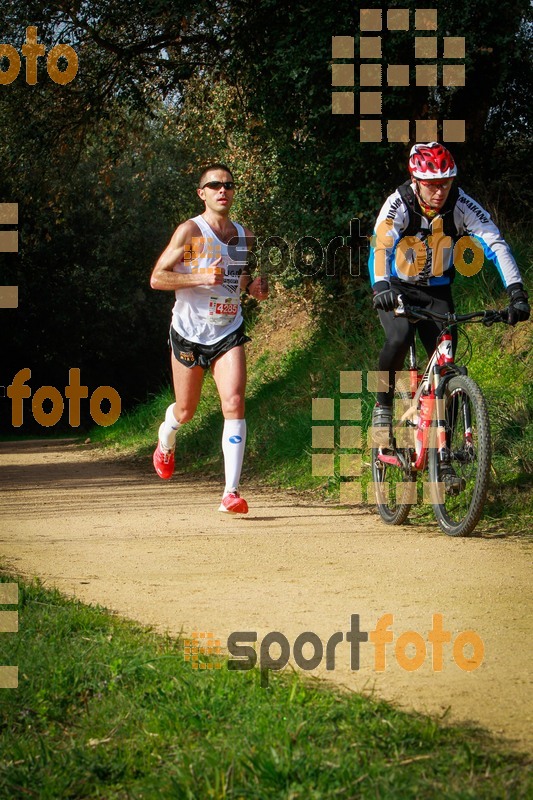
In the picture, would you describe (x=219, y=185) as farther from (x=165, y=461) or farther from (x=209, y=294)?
(x=165, y=461)

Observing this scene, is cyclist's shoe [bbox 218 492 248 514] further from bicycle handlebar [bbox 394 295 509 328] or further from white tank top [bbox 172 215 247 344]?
bicycle handlebar [bbox 394 295 509 328]

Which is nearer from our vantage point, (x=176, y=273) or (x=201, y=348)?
(x=176, y=273)

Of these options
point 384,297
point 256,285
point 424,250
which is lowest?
point 384,297

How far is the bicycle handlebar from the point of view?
6.34 m

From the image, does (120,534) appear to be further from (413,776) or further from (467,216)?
(413,776)

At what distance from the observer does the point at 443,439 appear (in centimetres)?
655

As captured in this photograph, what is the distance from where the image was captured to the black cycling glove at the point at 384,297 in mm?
6457

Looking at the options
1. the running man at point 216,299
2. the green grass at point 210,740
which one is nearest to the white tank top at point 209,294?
the running man at point 216,299

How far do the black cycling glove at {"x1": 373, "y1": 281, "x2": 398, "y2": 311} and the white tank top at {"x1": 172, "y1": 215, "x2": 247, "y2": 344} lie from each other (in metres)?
1.52

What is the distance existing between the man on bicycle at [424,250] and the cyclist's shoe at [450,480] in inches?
0.7

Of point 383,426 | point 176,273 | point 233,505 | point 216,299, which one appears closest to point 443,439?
point 383,426

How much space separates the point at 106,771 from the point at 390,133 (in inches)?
381

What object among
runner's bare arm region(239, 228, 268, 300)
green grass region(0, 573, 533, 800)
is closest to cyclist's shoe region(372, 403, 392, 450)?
runner's bare arm region(239, 228, 268, 300)

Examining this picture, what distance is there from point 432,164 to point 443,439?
5.41 ft
